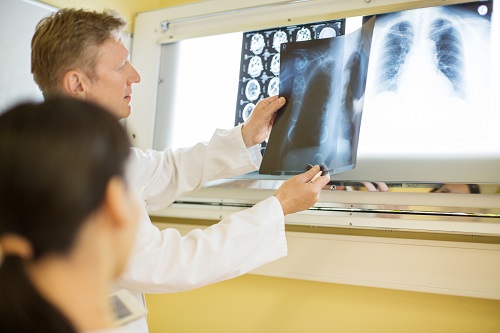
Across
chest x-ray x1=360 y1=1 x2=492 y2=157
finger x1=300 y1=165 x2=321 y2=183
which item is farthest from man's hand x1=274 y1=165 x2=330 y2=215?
chest x-ray x1=360 y1=1 x2=492 y2=157

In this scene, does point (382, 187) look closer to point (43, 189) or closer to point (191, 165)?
point (191, 165)

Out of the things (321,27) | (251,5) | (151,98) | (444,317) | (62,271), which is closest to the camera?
(62,271)

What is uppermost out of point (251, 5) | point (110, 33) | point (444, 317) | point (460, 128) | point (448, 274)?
point (251, 5)

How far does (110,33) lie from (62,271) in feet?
3.17

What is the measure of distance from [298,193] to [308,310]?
0.59m

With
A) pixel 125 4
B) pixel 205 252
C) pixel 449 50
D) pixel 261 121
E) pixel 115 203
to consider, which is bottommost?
pixel 205 252

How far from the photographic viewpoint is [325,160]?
130cm

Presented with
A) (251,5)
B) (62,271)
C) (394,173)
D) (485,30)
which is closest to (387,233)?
(394,173)

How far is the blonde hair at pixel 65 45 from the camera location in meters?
1.22

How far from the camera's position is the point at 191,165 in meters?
1.53

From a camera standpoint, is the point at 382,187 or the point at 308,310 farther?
the point at 308,310

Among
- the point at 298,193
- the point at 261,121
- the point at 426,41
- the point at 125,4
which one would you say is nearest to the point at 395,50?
the point at 426,41

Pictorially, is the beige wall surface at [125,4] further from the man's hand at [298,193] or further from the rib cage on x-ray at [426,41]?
the man's hand at [298,193]

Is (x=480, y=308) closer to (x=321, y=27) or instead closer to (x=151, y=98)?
(x=321, y=27)
